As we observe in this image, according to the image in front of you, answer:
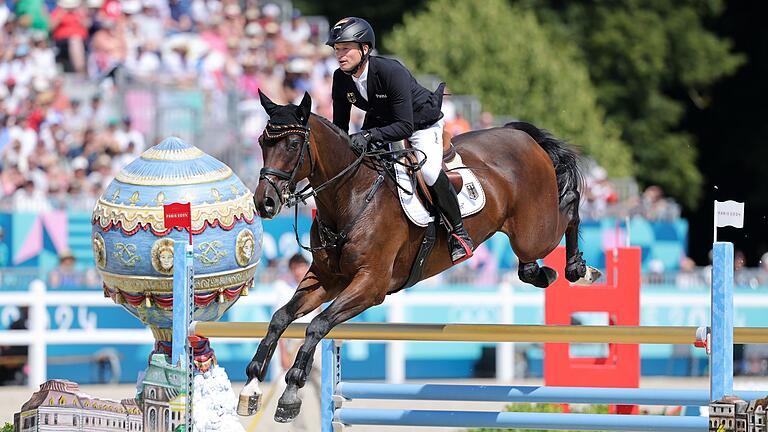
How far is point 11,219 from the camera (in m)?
13.6

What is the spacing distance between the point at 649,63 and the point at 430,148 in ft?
67.1

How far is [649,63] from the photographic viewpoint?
27.0 metres

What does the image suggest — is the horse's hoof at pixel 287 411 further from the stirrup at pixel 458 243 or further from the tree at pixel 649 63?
the tree at pixel 649 63

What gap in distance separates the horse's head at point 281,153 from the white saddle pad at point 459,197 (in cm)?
60

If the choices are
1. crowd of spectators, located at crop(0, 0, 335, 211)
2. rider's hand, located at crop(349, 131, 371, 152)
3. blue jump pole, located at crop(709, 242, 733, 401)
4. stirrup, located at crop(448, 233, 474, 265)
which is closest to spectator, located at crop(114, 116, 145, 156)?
crowd of spectators, located at crop(0, 0, 335, 211)

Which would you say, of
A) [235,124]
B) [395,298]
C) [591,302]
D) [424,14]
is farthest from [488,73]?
[591,302]

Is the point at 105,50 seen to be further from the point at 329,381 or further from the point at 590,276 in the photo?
the point at 329,381

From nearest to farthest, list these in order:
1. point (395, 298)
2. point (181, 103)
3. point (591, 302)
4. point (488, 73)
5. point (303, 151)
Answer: point (303, 151)
point (591, 302)
point (395, 298)
point (181, 103)
point (488, 73)

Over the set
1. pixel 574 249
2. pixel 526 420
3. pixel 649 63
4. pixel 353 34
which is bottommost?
pixel 526 420

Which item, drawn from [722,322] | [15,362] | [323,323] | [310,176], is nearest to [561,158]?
[310,176]

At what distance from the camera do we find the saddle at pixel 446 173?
714 cm

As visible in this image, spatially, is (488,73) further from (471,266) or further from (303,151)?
(303,151)

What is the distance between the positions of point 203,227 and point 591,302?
2730mm

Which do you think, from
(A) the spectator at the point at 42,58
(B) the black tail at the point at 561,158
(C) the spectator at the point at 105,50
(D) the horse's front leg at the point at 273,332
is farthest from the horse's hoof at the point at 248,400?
(C) the spectator at the point at 105,50
